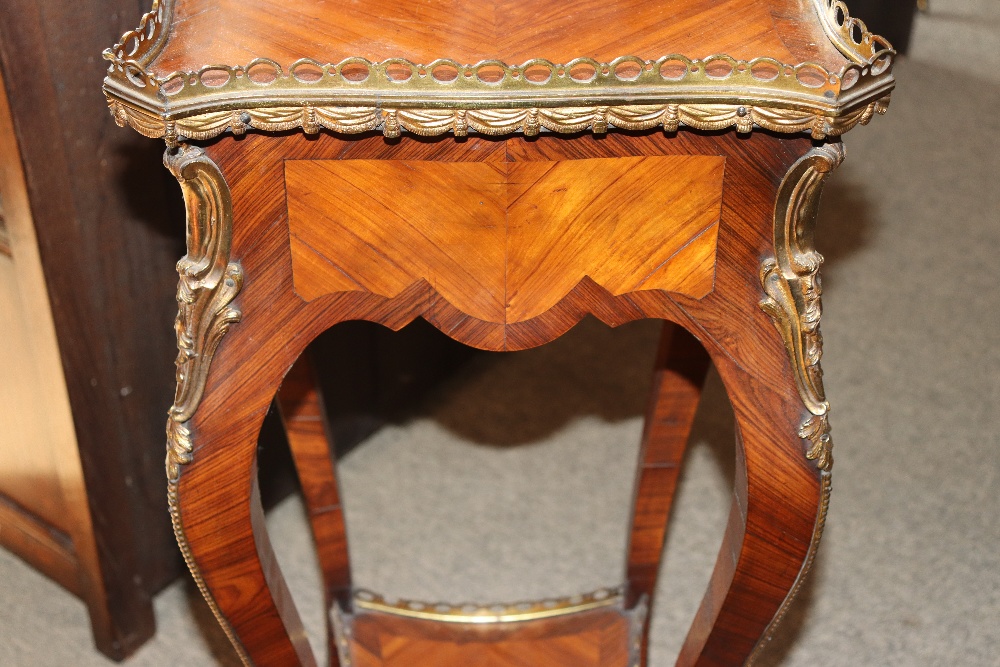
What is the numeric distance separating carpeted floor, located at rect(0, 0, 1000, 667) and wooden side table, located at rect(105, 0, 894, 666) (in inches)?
22.5

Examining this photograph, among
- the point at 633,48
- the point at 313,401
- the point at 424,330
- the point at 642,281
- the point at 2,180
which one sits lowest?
the point at 424,330

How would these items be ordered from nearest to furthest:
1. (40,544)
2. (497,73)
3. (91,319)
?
(497,73), (91,319), (40,544)

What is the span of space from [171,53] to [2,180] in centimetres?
39

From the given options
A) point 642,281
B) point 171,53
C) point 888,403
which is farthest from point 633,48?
point 888,403

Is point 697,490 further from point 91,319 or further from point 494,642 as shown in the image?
point 91,319

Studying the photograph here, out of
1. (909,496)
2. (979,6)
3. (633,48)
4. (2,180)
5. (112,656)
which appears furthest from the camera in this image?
(979,6)

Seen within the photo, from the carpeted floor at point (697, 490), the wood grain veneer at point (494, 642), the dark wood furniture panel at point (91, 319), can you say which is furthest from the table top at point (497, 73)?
the carpeted floor at point (697, 490)

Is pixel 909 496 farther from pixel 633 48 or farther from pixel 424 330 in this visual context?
pixel 633 48

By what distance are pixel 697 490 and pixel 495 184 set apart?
85cm

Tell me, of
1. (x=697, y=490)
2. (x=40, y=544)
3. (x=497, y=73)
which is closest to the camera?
(x=497, y=73)

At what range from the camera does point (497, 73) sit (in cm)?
59

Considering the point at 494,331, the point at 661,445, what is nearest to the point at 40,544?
the point at 661,445

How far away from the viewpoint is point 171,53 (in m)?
0.63

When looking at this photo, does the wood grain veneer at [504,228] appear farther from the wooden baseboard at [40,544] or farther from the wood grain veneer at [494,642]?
the wooden baseboard at [40,544]
